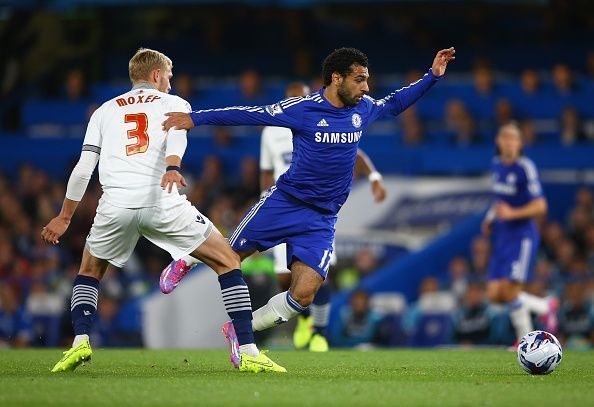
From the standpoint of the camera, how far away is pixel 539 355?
28.0ft

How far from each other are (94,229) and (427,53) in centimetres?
1453

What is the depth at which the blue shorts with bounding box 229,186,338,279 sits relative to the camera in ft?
29.3

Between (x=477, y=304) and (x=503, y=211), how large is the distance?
2.95 m

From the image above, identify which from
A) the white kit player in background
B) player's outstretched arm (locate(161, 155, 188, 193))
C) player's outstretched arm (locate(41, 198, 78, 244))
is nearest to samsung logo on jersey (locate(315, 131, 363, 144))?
player's outstretched arm (locate(161, 155, 188, 193))

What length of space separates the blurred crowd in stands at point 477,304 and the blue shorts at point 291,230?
608 centimetres

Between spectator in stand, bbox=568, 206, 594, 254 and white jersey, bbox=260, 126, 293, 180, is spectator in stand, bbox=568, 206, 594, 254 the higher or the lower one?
the higher one

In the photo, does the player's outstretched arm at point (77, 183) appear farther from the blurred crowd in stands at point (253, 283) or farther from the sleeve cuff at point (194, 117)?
the blurred crowd in stands at point (253, 283)

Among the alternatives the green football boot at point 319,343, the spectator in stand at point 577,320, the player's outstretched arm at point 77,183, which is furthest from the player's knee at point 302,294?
the spectator in stand at point 577,320

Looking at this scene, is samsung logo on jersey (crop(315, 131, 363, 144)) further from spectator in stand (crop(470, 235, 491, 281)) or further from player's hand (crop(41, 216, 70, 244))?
spectator in stand (crop(470, 235, 491, 281))

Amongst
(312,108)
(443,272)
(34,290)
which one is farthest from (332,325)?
(312,108)

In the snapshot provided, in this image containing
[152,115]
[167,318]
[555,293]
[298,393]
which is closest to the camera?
[298,393]

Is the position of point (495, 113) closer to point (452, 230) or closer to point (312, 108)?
point (452, 230)

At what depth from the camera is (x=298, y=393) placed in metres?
6.95

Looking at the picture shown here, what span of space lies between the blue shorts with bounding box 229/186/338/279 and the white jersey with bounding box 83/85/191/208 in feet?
3.34
